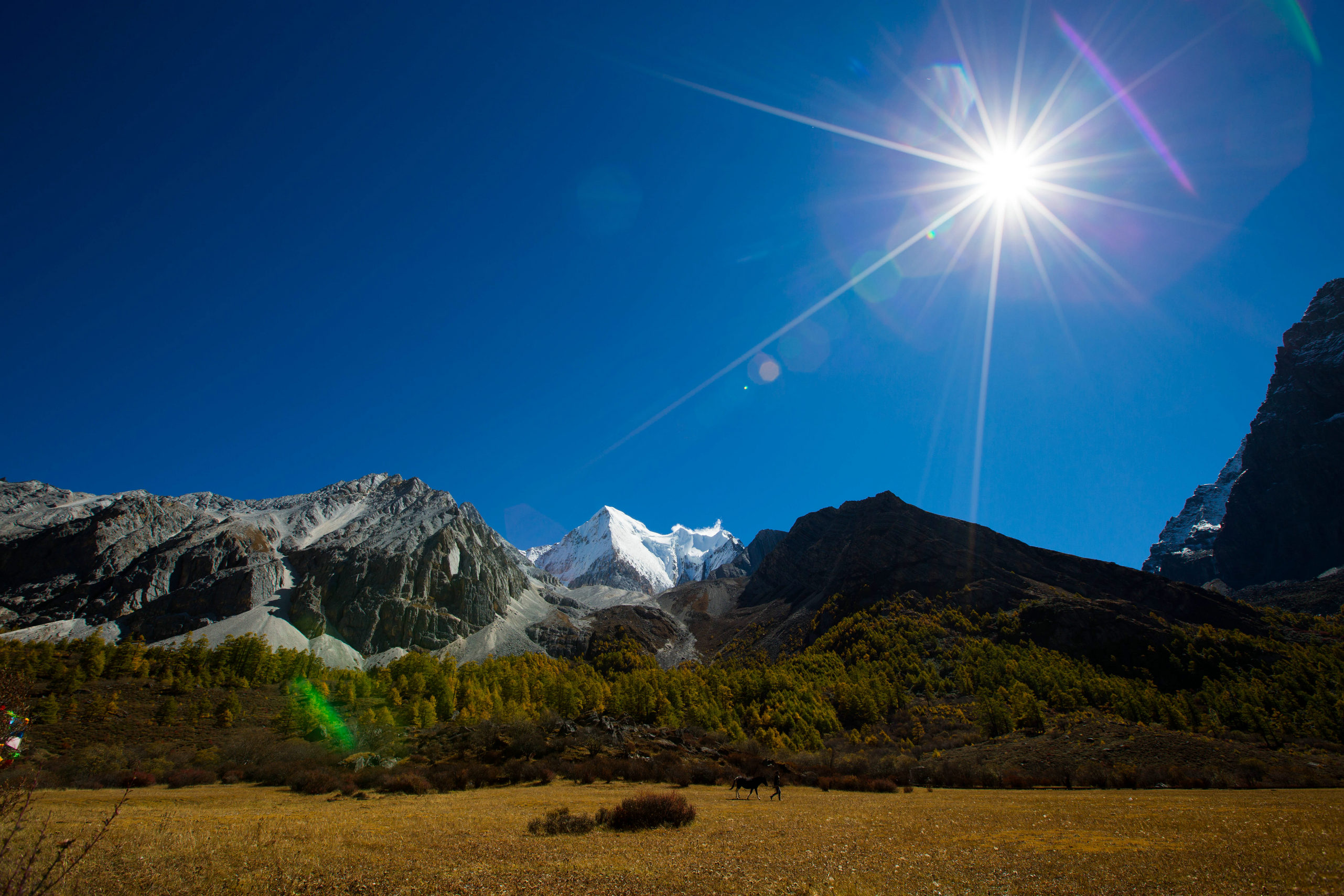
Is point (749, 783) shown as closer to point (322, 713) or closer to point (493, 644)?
point (322, 713)

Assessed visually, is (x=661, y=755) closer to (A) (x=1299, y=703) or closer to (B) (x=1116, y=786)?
(B) (x=1116, y=786)

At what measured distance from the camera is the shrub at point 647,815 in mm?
22234

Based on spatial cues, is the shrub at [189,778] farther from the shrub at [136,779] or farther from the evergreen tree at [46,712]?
the evergreen tree at [46,712]

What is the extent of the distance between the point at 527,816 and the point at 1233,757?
197 ft

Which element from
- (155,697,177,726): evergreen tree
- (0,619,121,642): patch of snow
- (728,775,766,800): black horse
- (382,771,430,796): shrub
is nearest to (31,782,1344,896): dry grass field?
(728,775,766,800): black horse

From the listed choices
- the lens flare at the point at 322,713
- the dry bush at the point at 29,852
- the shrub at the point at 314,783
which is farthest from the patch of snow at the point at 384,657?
the dry bush at the point at 29,852

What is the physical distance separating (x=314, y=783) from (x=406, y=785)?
6.69 metres

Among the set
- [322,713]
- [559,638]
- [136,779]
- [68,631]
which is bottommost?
[136,779]

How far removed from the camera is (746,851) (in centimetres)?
1744

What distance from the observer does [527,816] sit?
978 inches

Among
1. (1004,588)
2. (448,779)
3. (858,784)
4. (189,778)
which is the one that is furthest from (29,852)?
(1004,588)

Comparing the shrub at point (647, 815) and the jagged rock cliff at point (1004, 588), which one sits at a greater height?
the jagged rock cliff at point (1004, 588)

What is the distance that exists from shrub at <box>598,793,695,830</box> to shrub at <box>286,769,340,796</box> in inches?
1011

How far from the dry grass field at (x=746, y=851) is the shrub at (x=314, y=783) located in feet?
29.5
